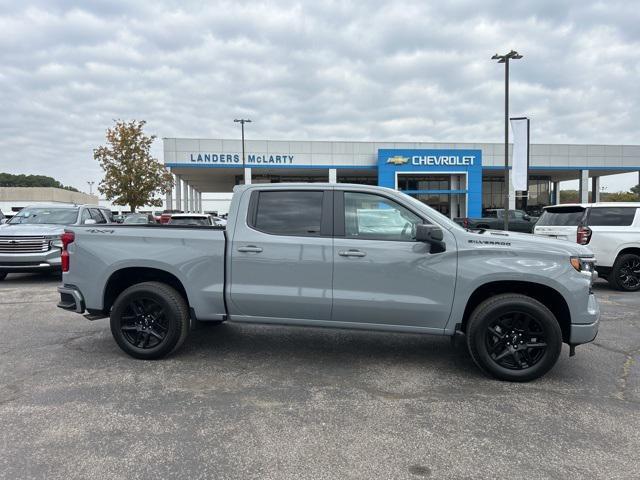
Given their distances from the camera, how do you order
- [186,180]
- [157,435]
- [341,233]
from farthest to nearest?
1. [186,180]
2. [341,233]
3. [157,435]

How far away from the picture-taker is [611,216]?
944cm

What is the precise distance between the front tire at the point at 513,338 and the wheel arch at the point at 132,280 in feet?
9.83

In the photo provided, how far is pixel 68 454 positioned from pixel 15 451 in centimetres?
38

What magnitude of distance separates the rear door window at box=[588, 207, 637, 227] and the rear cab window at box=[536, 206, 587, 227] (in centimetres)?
21

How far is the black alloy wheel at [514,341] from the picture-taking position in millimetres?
4242

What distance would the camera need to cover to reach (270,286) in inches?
179

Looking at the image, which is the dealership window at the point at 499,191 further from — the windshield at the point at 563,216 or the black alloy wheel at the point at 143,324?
the black alloy wheel at the point at 143,324

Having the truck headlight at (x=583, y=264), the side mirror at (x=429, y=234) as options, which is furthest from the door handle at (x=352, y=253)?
the truck headlight at (x=583, y=264)

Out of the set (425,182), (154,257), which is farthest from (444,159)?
(154,257)

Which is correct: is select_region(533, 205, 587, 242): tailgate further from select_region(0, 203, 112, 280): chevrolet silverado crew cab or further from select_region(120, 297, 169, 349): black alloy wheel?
select_region(0, 203, 112, 280): chevrolet silverado crew cab

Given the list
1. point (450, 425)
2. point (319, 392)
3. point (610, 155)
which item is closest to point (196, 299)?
point (319, 392)

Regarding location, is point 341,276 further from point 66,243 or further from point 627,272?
point 627,272

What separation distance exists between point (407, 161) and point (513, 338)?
31515 millimetres

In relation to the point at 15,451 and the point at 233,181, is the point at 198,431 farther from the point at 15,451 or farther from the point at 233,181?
the point at 233,181
